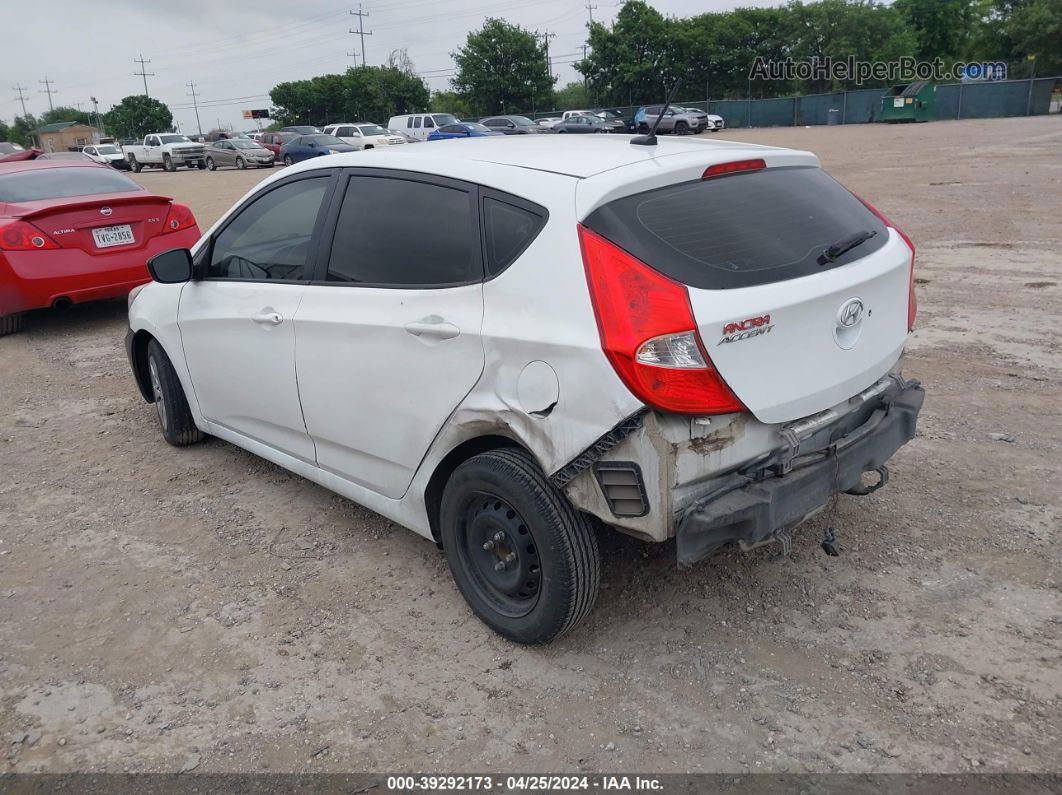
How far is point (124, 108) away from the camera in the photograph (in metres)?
95.8

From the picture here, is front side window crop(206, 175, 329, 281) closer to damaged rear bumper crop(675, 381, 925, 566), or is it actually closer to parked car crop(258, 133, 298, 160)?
damaged rear bumper crop(675, 381, 925, 566)

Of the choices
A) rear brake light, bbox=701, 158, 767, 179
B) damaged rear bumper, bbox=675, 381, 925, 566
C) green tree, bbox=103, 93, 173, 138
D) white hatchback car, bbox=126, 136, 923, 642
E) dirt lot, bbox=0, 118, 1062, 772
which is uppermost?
green tree, bbox=103, 93, 173, 138

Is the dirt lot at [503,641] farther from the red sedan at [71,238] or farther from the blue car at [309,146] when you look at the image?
the blue car at [309,146]

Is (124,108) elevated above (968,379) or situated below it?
above

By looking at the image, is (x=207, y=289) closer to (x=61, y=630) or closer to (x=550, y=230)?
(x=61, y=630)

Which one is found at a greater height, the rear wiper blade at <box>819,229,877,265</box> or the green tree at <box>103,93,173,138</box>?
the green tree at <box>103,93,173,138</box>

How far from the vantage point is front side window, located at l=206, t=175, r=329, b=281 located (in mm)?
3705

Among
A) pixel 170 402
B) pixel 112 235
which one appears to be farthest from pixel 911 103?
pixel 170 402

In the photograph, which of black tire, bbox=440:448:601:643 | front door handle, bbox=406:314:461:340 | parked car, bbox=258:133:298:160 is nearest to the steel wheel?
black tire, bbox=440:448:601:643

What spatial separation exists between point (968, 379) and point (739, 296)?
3.50m

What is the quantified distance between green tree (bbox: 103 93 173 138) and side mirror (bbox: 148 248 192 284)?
102 metres

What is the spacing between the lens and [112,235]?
7566mm

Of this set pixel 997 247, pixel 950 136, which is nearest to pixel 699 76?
pixel 950 136

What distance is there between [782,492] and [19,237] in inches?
278
